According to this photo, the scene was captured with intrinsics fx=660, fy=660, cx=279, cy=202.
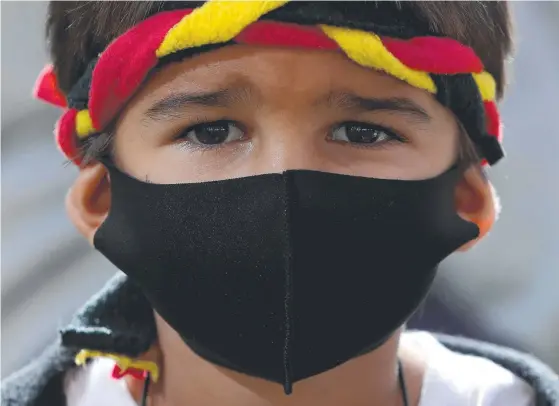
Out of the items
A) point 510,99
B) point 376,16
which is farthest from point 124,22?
point 510,99

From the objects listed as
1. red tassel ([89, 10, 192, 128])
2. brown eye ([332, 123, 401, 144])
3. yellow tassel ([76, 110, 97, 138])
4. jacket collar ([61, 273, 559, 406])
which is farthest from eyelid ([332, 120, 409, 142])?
jacket collar ([61, 273, 559, 406])

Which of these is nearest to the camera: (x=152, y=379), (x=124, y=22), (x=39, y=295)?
(x=124, y=22)

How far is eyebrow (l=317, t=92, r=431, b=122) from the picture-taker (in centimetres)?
89

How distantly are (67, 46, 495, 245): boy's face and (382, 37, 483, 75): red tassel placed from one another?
0.12ft

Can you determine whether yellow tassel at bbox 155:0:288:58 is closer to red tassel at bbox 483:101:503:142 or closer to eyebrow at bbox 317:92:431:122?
eyebrow at bbox 317:92:431:122

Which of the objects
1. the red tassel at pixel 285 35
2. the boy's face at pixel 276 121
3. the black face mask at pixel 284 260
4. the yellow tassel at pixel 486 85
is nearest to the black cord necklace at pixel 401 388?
the black face mask at pixel 284 260

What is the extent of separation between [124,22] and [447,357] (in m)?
0.81

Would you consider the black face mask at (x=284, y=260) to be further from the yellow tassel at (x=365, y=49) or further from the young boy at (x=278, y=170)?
the yellow tassel at (x=365, y=49)

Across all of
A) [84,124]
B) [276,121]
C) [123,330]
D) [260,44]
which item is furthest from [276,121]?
[123,330]

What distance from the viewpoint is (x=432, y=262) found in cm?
94

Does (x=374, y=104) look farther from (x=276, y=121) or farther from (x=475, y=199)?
(x=475, y=199)

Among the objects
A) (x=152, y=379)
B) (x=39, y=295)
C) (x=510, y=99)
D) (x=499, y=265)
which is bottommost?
(x=39, y=295)

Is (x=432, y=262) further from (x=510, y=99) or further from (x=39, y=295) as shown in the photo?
(x=39, y=295)

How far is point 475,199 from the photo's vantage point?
110cm
